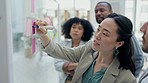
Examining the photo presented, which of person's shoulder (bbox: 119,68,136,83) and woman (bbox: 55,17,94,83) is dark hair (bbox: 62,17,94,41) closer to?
woman (bbox: 55,17,94,83)

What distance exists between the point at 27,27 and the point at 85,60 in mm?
458

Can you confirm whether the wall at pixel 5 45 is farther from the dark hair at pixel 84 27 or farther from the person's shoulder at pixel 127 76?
the dark hair at pixel 84 27

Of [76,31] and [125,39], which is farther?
[76,31]

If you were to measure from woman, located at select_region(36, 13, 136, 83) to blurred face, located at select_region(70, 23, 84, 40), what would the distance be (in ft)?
1.49

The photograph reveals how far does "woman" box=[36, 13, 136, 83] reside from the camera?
905 mm

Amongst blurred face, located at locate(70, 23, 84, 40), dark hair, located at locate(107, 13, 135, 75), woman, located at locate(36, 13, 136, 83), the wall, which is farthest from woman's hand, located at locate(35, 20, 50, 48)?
blurred face, located at locate(70, 23, 84, 40)

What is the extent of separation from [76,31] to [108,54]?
0.57m

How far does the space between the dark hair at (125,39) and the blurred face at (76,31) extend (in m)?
0.57

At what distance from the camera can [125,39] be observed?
0.94 m

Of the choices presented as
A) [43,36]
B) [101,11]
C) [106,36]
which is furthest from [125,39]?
[101,11]

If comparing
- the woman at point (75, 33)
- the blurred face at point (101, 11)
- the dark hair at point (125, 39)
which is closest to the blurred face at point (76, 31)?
the woman at point (75, 33)

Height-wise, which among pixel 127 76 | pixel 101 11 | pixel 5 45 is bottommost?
pixel 127 76

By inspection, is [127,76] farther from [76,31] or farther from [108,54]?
[76,31]

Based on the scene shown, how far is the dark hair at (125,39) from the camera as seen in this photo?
2.99 feet
